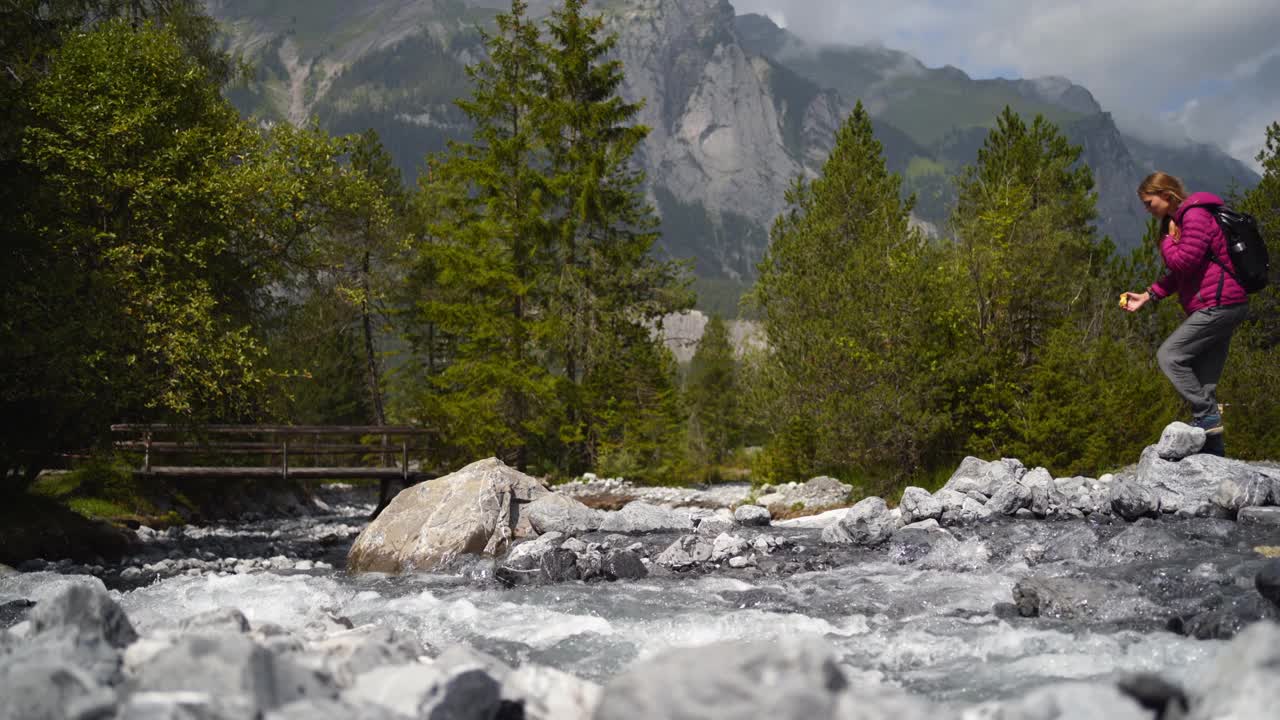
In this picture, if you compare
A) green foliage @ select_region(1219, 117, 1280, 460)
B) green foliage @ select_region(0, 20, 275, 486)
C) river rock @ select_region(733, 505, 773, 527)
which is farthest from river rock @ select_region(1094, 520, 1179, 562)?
green foliage @ select_region(0, 20, 275, 486)

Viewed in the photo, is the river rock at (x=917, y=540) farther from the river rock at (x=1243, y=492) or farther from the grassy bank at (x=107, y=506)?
the grassy bank at (x=107, y=506)

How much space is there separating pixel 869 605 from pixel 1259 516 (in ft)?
16.7

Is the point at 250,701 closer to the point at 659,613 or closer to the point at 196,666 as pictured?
the point at 196,666

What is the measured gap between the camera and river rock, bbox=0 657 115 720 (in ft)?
10.6

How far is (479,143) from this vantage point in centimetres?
2533

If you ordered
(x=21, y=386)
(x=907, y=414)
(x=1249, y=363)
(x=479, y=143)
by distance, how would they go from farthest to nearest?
1. (x=479, y=143)
2. (x=1249, y=363)
3. (x=907, y=414)
4. (x=21, y=386)

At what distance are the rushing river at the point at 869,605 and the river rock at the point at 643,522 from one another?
184 centimetres

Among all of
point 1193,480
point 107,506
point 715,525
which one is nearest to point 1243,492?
point 1193,480

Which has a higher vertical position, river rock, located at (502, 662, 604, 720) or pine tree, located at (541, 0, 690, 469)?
pine tree, located at (541, 0, 690, 469)

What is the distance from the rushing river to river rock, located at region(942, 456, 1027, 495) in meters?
1.28

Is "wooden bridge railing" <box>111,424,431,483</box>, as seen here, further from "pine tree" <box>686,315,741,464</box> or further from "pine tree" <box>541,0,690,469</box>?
"pine tree" <box>686,315,741,464</box>

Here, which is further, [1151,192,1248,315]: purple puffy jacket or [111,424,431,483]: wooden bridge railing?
[111,424,431,483]: wooden bridge railing

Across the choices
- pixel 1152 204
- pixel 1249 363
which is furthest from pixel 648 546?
pixel 1249 363

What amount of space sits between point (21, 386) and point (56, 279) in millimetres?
1541
